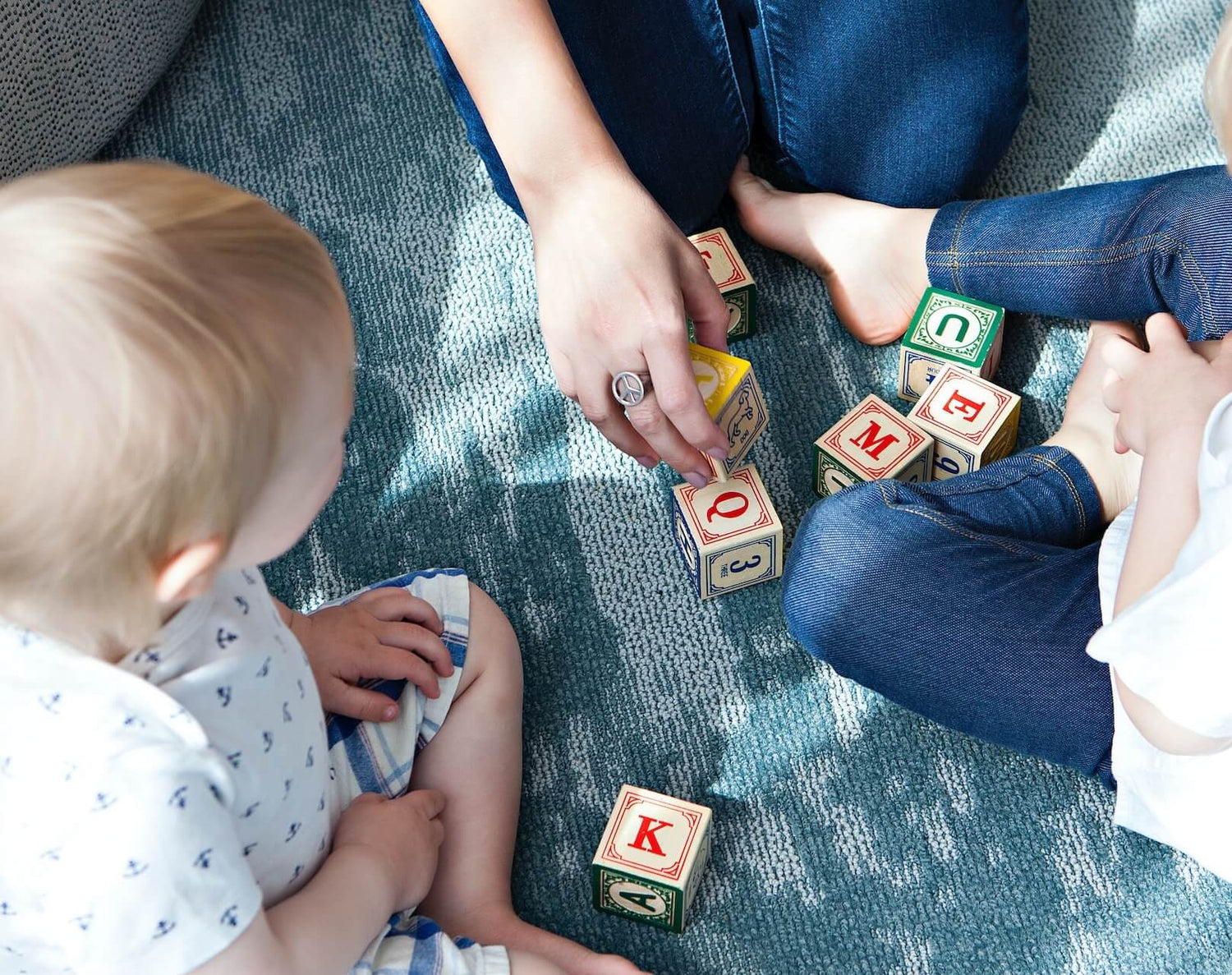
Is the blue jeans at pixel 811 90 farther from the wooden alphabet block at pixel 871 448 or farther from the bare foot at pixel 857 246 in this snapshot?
the wooden alphabet block at pixel 871 448

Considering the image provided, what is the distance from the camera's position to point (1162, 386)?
95cm

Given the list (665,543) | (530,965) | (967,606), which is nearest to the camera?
(530,965)

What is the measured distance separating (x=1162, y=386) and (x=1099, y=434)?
182 mm

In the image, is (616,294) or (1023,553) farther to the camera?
(1023,553)

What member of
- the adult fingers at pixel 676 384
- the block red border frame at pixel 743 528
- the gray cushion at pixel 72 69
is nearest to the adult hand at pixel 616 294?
the adult fingers at pixel 676 384

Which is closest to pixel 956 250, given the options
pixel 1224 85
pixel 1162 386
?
pixel 1162 386

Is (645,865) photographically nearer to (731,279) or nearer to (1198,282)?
(731,279)

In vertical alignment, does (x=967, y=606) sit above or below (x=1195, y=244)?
below

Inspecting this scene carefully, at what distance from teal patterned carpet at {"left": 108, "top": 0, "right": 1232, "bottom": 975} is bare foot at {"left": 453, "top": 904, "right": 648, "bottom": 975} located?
0.18 ft

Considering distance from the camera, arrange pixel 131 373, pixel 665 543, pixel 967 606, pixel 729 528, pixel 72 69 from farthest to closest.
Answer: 1. pixel 72 69
2. pixel 665 543
3. pixel 729 528
4. pixel 967 606
5. pixel 131 373

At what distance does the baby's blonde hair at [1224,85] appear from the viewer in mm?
773

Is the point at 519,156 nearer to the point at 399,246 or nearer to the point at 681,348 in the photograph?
the point at 681,348

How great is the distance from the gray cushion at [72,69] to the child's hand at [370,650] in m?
0.71

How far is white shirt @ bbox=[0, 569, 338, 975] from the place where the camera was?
2.16 ft
